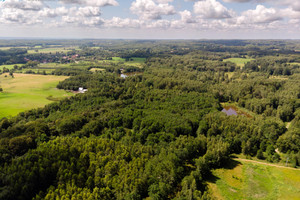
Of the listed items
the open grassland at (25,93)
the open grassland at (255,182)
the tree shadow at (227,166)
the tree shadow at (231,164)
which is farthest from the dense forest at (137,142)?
the open grassland at (25,93)

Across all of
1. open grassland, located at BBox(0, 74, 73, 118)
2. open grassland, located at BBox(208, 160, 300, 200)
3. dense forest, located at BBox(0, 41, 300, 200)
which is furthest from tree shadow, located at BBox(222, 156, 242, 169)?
open grassland, located at BBox(0, 74, 73, 118)

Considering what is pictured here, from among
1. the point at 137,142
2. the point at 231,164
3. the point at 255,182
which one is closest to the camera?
the point at 255,182

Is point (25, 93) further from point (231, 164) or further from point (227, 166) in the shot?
point (231, 164)

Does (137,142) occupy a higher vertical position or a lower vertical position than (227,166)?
higher

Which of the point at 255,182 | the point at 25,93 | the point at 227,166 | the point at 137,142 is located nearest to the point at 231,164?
the point at 227,166

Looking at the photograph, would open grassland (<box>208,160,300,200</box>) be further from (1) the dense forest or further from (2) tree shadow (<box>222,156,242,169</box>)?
(1) the dense forest

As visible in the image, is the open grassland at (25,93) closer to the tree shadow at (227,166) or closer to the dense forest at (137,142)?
the dense forest at (137,142)

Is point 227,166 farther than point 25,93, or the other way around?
point 25,93

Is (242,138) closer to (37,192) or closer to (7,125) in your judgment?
(37,192)
